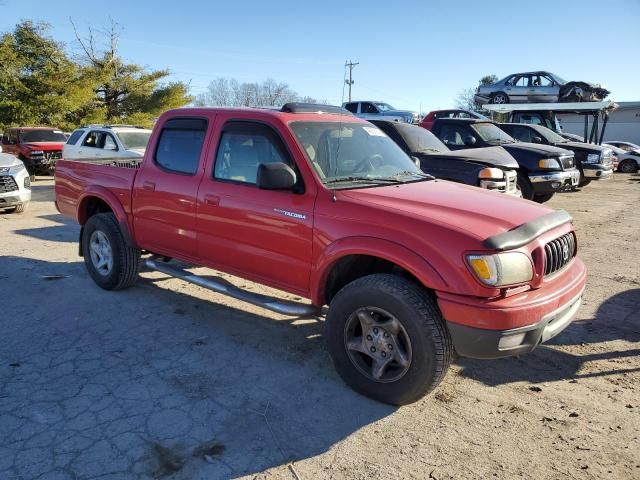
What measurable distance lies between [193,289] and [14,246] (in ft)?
12.2

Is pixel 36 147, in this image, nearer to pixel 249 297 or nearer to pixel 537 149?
pixel 537 149

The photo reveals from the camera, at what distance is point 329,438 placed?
298cm

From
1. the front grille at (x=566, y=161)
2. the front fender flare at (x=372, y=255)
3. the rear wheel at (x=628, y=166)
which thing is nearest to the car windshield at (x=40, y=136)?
the front grille at (x=566, y=161)

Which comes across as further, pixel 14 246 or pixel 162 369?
pixel 14 246

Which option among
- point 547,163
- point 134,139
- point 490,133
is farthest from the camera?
point 134,139

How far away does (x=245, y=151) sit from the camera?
13.7 ft

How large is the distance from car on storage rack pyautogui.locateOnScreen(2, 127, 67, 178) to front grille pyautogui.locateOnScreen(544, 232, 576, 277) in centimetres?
1843

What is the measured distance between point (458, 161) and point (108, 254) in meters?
5.51

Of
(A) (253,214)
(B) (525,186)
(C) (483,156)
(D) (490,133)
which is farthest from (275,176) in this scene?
(D) (490,133)

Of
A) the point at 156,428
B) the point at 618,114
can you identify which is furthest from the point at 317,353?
the point at 618,114

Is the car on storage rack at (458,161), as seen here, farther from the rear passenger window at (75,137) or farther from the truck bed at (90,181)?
the rear passenger window at (75,137)

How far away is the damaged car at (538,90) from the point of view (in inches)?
781

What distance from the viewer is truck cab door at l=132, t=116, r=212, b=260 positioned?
177 inches

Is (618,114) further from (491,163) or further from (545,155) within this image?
(491,163)
